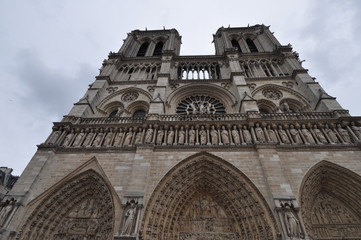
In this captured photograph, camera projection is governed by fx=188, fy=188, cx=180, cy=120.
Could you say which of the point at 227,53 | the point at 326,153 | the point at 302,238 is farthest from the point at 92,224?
the point at 227,53

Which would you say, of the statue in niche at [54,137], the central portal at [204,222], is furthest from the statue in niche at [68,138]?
the central portal at [204,222]

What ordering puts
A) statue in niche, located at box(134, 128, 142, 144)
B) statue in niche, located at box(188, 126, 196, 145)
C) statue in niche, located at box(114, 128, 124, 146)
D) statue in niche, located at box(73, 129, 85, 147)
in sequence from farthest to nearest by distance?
statue in niche, located at box(73, 129, 85, 147) < statue in niche, located at box(114, 128, 124, 146) < statue in niche, located at box(134, 128, 142, 144) < statue in niche, located at box(188, 126, 196, 145)

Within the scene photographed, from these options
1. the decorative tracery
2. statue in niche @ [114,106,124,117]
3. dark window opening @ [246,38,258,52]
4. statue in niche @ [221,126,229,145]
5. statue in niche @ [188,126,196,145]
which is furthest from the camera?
dark window opening @ [246,38,258,52]

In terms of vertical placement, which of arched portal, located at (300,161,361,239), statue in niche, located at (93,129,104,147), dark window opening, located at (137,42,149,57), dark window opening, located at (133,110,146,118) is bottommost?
arched portal, located at (300,161,361,239)

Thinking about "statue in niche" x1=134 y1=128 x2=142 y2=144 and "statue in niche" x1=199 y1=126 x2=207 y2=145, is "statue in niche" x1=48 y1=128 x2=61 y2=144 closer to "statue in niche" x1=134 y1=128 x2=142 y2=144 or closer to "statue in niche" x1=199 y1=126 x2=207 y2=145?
"statue in niche" x1=134 y1=128 x2=142 y2=144

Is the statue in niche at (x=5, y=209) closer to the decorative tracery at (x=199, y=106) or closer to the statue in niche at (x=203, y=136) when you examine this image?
the statue in niche at (x=203, y=136)

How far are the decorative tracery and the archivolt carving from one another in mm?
6896

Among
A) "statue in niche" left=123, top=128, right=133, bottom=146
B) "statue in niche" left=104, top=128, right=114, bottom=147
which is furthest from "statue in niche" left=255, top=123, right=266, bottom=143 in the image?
"statue in niche" left=104, top=128, right=114, bottom=147

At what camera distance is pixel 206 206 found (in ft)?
25.3

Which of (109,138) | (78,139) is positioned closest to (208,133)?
(109,138)

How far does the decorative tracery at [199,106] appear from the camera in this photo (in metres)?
12.5

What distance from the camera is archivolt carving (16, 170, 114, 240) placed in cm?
693

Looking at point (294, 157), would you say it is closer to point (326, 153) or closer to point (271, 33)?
point (326, 153)

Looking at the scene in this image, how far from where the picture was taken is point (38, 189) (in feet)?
24.8
